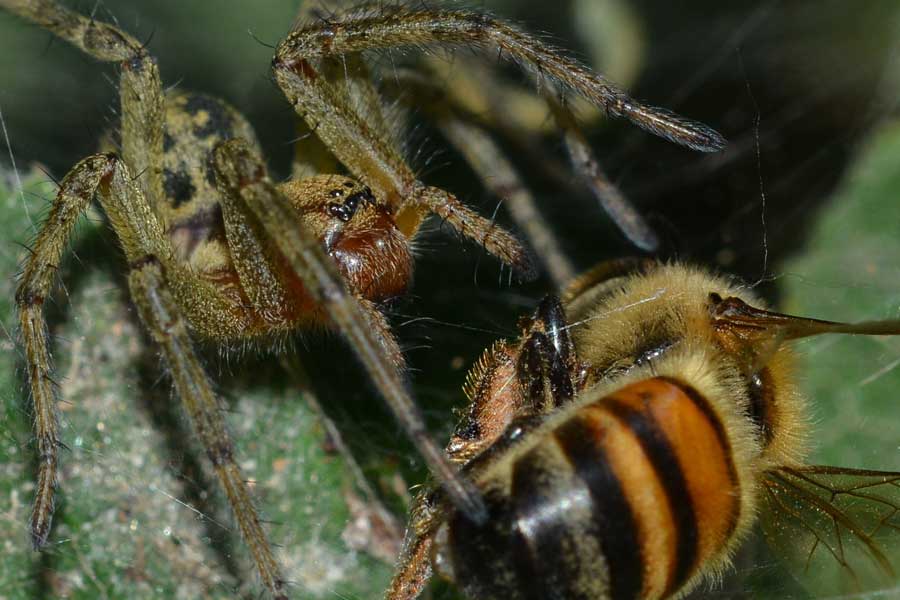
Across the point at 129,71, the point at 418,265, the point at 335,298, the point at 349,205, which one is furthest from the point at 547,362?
the point at 129,71

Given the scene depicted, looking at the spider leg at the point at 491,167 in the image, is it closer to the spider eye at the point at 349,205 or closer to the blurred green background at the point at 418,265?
the blurred green background at the point at 418,265

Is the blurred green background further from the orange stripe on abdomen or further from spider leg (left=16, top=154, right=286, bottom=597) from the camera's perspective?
the orange stripe on abdomen

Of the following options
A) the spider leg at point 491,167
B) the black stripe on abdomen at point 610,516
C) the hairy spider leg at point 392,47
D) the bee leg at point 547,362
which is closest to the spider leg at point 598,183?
the spider leg at point 491,167

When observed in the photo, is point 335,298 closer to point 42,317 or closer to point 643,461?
point 643,461

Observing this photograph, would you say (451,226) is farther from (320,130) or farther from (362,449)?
(362,449)

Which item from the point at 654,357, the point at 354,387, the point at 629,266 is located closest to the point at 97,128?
the point at 354,387

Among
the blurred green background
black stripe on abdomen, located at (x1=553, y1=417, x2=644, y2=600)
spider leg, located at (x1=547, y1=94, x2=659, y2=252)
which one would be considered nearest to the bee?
black stripe on abdomen, located at (x1=553, y1=417, x2=644, y2=600)
